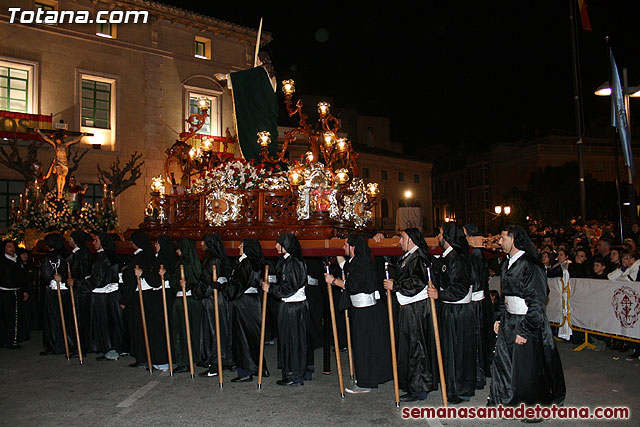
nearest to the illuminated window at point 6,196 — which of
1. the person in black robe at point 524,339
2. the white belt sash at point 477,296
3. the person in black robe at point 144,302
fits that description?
the person in black robe at point 144,302

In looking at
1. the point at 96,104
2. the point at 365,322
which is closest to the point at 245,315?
the point at 365,322

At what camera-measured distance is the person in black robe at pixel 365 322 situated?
6.59 metres

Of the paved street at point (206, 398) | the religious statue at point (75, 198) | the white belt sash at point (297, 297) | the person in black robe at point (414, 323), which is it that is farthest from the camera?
the religious statue at point (75, 198)

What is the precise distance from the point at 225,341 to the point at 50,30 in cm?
1763

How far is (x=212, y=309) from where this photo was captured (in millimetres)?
7926

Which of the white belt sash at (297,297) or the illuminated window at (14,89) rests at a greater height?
the illuminated window at (14,89)

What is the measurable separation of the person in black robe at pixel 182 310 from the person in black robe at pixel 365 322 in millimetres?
2349

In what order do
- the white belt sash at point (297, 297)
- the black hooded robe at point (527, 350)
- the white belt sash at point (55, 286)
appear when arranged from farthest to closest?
the white belt sash at point (55, 286) < the white belt sash at point (297, 297) < the black hooded robe at point (527, 350)

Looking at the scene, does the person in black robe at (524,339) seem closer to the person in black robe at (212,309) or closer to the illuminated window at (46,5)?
the person in black robe at (212,309)

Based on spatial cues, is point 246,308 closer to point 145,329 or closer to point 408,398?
point 145,329

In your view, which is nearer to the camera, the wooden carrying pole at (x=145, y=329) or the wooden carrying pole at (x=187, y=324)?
the wooden carrying pole at (x=187, y=324)

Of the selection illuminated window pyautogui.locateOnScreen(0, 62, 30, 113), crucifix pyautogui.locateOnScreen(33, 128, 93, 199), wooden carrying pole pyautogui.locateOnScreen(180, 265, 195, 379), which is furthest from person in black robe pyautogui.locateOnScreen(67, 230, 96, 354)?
illuminated window pyautogui.locateOnScreen(0, 62, 30, 113)

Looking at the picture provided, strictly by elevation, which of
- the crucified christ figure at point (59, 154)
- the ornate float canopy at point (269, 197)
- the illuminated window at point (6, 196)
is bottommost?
the ornate float canopy at point (269, 197)

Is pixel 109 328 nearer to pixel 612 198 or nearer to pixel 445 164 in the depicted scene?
pixel 612 198
